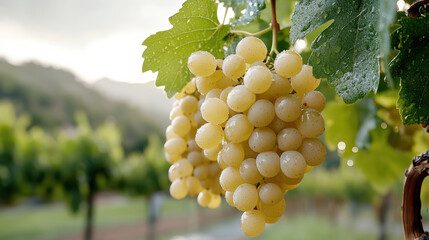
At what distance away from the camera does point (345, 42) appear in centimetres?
30

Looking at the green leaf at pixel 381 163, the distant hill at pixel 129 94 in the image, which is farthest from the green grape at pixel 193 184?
the distant hill at pixel 129 94

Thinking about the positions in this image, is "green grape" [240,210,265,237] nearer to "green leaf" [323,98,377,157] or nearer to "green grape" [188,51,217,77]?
"green grape" [188,51,217,77]

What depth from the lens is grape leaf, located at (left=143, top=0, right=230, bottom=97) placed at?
1.26 feet

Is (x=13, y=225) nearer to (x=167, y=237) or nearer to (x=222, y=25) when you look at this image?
(x=167, y=237)

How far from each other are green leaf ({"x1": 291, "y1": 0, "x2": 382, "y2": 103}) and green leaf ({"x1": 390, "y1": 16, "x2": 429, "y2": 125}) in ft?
0.12

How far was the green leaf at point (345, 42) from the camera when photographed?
28 cm

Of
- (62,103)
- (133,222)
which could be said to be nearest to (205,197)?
(133,222)

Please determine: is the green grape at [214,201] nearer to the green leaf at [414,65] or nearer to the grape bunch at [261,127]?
the grape bunch at [261,127]

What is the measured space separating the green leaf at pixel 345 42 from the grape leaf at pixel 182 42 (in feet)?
0.36

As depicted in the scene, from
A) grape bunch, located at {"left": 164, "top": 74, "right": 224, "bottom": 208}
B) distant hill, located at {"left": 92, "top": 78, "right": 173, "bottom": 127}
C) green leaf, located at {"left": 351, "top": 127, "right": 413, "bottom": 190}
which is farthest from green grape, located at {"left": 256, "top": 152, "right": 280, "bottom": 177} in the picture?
distant hill, located at {"left": 92, "top": 78, "right": 173, "bottom": 127}

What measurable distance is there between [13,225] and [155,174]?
5.14 m

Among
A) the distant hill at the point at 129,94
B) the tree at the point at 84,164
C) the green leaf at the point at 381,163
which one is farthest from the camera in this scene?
the distant hill at the point at 129,94

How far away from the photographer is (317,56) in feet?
1.00

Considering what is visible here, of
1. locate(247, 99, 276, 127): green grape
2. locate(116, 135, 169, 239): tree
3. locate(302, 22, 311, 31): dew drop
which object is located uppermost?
locate(116, 135, 169, 239): tree
